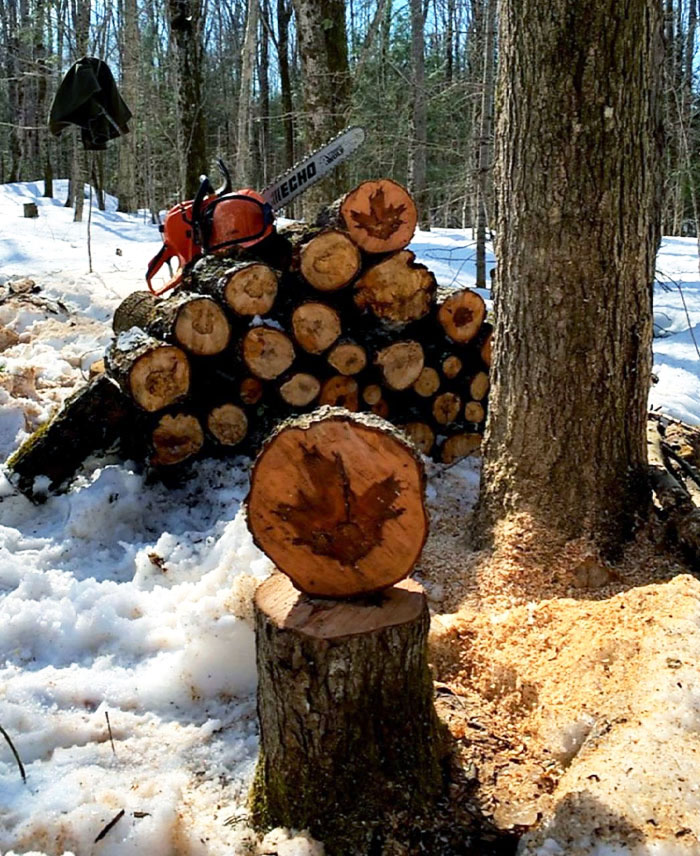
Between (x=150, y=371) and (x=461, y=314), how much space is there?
159 centimetres

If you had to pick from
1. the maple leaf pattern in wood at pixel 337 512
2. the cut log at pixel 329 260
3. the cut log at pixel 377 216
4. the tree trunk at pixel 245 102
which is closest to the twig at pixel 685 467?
the cut log at pixel 377 216

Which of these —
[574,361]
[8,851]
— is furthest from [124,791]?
[574,361]

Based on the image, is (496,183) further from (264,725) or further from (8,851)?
(8,851)

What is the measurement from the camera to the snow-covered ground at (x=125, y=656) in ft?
5.56

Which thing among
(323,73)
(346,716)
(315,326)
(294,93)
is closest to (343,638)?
(346,716)

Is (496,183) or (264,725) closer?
(264,725)

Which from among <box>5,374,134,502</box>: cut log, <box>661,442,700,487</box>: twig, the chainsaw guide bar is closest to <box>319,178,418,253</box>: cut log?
the chainsaw guide bar

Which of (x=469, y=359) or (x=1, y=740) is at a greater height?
(x=469, y=359)

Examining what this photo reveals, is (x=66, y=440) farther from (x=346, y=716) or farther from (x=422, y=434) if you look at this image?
(x=346, y=716)

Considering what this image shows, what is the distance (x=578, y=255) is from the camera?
254 centimetres

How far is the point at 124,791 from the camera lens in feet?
5.81

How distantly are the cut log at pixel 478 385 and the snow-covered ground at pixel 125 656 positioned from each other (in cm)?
38

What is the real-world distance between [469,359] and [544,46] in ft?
5.66

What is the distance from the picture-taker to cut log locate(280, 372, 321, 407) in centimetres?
361
